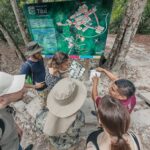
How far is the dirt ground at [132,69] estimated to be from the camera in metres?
3.70

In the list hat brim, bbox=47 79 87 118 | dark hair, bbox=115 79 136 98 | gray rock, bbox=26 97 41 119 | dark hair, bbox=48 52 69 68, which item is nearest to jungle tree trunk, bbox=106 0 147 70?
gray rock, bbox=26 97 41 119

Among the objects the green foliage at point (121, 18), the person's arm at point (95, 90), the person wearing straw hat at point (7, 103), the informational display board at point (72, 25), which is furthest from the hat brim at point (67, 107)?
the green foliage at point (121, 18)

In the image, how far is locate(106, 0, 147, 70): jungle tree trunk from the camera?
4.41 m

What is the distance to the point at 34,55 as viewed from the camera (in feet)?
11.7

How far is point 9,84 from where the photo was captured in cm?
212

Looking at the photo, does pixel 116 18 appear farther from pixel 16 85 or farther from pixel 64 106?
pixel 16 85

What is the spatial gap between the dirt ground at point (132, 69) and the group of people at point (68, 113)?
1026mm

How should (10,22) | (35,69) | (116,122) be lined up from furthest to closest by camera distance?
(10,22) → (35,69) → (116,122)

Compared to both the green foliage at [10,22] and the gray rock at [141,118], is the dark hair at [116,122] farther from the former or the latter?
the green foliage at [10,22]

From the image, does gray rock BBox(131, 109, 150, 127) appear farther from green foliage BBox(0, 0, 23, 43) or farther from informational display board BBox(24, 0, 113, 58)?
green foliage BBox(0, 0, 23, 43)

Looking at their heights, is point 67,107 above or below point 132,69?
above

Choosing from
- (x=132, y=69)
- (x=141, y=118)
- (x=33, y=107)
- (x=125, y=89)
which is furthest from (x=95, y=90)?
(x=132, y=69)

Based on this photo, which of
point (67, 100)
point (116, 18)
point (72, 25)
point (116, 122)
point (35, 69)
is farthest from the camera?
point (116, 18)

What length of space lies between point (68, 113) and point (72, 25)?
7.53 ft
